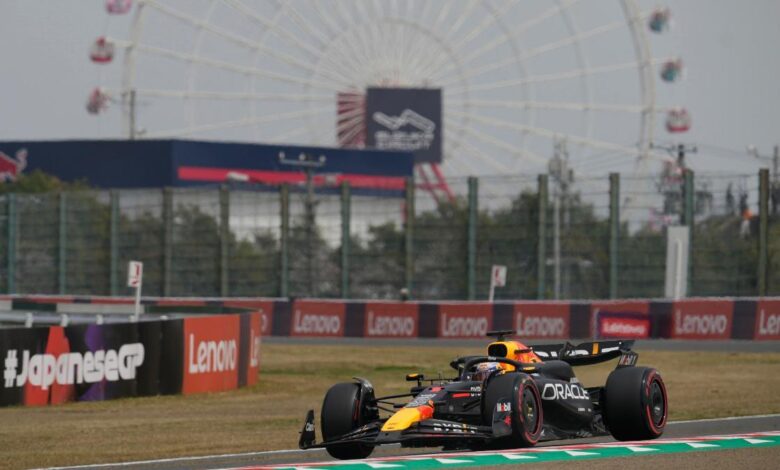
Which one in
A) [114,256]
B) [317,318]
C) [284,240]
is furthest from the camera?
[114,256]

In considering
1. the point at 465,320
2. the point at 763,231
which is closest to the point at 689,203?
the point at 763,231

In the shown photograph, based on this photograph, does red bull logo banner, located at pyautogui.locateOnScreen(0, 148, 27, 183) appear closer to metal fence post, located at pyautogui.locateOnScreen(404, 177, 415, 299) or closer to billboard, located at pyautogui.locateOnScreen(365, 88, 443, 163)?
billboard, located at pyautogui.locateOnScreen(365, 88, 443, 163)

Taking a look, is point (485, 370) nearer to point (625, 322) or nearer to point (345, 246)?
point (625, 322)

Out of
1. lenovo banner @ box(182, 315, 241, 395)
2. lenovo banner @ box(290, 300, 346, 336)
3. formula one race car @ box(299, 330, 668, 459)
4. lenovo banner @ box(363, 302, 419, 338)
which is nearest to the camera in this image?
formula one race car @ box(299, 330, 668, 459)

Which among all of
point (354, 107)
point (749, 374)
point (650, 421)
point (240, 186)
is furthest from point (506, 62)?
point (650, 421)

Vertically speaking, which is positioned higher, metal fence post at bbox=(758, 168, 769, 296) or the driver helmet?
metal fence post at bbox=(758, 168, 769, 296)

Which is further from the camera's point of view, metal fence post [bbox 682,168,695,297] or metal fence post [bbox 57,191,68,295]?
metal fence post [bbox 57,191,68,295]

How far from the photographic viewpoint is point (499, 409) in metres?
14.3

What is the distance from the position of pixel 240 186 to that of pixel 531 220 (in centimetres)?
1297

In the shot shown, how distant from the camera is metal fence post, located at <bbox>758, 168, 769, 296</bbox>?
40.4 meters

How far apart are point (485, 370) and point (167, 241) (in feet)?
129

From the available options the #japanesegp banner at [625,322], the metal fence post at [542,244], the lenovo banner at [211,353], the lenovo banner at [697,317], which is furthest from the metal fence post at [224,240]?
the lenovo banner at [211,353]

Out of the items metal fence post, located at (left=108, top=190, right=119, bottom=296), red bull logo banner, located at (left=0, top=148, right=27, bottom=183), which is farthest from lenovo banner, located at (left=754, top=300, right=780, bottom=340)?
red bull logo banner, located at (left=0, top=148, right=27, bottom=183)

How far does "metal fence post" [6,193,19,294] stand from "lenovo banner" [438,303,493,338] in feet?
62.6
